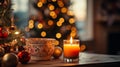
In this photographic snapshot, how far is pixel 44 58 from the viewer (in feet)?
4.75

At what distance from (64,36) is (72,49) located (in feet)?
7.62

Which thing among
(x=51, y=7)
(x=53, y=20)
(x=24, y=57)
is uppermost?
(x=51, y=7)

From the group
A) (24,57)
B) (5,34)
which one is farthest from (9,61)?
(5,34)

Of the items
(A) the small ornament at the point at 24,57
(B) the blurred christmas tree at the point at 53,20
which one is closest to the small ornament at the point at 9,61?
(A) the small ornament at the point at 24,57

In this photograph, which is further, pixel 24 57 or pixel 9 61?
pixel 24 57

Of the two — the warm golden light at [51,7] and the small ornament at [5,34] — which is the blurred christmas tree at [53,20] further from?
the small ornament at [5,34]

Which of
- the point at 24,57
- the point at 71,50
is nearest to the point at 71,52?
the point at 71,50

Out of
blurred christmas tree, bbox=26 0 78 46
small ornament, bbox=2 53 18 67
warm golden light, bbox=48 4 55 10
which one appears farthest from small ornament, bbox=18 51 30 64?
warm golden light, bbox=48 4 55 10

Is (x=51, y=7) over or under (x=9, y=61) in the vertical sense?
over

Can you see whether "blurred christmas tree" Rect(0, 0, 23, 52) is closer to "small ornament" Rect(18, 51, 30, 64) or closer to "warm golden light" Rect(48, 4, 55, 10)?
"small ornament" Rect(18, 51, 30, 64)

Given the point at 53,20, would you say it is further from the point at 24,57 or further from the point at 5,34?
the point at 24,57

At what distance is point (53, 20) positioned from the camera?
377 cm

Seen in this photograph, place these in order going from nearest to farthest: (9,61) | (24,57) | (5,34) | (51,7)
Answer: (9,61)
(24,57)
(5,34)
(51,7)

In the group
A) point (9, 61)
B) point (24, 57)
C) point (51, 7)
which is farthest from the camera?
point (51, 7)
